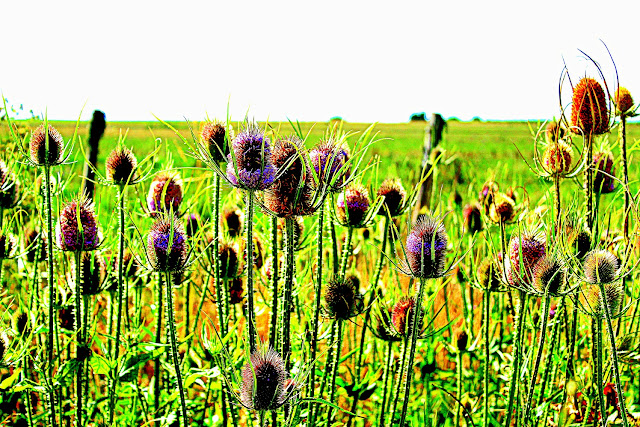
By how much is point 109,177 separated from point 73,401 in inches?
54.1

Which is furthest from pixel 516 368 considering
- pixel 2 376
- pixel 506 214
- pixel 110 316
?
pixel 2 376

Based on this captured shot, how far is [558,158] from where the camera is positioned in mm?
2637

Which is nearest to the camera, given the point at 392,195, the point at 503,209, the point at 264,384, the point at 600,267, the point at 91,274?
the point at 264,384

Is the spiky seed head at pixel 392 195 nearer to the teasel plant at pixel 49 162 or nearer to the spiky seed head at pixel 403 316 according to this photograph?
the spiky seed head at pixel 403 316

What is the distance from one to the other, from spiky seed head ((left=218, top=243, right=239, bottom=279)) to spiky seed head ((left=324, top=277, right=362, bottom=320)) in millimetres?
698

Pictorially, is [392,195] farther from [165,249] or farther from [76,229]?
[76,229]

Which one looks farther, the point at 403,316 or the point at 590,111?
the point at 590,111

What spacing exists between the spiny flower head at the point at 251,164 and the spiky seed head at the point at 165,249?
1.23 feet

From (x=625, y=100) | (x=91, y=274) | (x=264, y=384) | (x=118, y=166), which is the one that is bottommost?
(x=264, y=384)

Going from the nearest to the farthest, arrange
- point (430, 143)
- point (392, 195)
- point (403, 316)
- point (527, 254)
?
point (527, 254) → point (403, 316) → point (392, 195) → point (430, 143)

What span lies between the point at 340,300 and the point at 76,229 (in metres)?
1.25

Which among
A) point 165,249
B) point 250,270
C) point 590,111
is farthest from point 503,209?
point 165,249

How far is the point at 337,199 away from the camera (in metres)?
2.91

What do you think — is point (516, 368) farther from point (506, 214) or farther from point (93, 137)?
point (93, 137)
